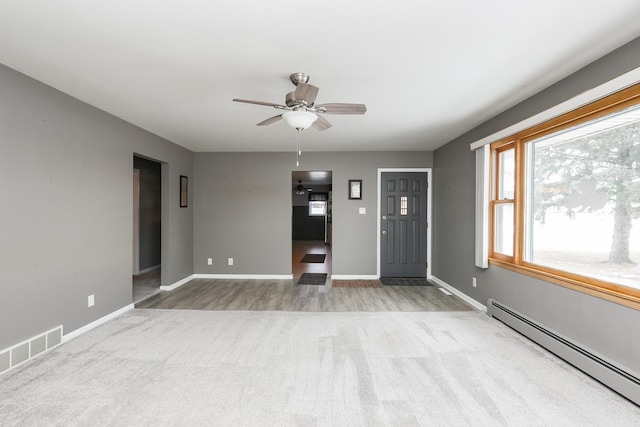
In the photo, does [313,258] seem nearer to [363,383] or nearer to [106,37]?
[363,383]

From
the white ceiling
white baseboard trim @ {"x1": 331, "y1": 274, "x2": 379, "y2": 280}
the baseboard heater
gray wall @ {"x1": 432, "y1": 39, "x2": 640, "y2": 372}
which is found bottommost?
white baseboard trim @ {"x1": 331, "y1": 274, "x2": 379, "y2": 280}

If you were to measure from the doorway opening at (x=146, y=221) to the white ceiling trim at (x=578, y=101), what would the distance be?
5.70 meters

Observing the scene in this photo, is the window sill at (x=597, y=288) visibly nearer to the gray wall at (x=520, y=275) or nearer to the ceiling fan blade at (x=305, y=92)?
the gray wall at (x=520, y=275)

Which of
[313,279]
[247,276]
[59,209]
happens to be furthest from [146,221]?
[313,279]

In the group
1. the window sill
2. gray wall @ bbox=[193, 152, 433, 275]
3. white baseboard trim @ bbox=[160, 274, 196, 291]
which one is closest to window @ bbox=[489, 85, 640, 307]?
the window sill

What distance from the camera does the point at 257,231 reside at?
5.43 meters

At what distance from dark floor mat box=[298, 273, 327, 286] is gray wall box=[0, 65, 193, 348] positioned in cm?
263

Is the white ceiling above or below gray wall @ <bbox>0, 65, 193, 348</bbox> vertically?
above

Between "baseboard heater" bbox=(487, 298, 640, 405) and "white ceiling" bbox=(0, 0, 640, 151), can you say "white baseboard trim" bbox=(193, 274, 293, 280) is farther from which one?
"baseboard heater" bbox=(487, 298, 640, 405)

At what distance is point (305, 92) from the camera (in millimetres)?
2139

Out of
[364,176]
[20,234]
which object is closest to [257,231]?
[364,176]

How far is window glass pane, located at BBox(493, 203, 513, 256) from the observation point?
3.33 metres

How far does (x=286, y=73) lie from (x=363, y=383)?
8.01 ft

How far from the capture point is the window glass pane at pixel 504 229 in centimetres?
333
